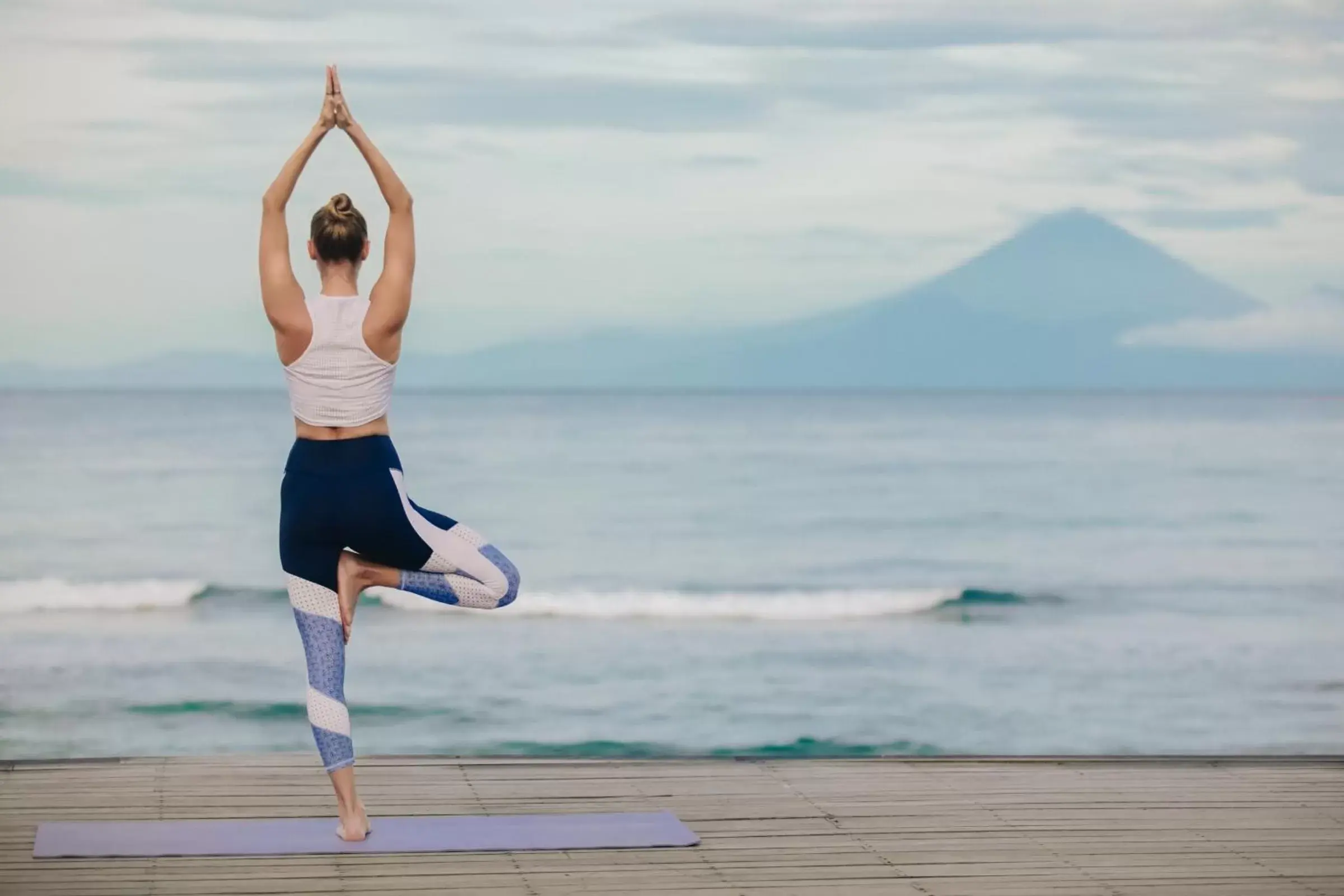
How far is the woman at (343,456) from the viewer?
3.55 meters

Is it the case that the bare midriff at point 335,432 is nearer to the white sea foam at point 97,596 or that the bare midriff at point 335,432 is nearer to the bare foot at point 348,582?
the bare foot at point 348,582

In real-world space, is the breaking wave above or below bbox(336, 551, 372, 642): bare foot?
below

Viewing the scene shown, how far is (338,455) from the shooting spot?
3602 millimetres

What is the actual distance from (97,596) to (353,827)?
38.2ft

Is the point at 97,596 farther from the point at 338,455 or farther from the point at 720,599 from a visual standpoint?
the point at 338,455

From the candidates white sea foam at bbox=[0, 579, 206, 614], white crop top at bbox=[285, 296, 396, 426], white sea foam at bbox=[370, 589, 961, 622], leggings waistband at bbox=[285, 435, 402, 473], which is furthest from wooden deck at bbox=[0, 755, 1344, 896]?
white sea foam at bbox=[0, 579, 206, 614]

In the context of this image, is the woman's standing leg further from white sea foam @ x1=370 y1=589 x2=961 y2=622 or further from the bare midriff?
white sea foam @ x1=370 y1=589 x2=961 y2=622

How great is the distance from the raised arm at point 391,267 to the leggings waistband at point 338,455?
0.21 m

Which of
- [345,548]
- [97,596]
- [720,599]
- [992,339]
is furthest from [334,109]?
[992,339]

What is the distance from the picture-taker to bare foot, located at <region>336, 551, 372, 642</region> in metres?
3.65

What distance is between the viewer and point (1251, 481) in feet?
85.4

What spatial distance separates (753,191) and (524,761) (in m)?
29.3

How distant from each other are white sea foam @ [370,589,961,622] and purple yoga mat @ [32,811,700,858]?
892 cm

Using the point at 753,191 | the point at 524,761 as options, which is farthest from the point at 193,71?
the point at 524,761
